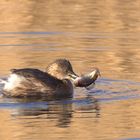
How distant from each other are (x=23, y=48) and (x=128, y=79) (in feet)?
10.6

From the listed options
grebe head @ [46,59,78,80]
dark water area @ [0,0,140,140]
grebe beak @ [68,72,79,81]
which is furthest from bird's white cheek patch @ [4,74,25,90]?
grebe beak @ [68,72,79,81]

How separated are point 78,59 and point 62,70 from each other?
7.39 ft

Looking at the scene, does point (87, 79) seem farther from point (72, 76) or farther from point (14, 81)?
point (14, 81)

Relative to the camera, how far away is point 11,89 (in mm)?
12703

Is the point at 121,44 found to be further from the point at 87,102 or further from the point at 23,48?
the point at 87,102

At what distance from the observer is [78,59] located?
15445 millimetres

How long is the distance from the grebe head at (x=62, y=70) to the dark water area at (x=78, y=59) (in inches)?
10.3

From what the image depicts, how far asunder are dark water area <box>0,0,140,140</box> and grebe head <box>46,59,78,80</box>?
0.26 m

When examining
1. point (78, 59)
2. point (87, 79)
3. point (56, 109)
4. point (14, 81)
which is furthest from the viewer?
point (78, 59)

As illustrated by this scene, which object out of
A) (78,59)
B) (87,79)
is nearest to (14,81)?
(87,79)

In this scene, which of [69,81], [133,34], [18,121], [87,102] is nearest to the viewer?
[18,121]

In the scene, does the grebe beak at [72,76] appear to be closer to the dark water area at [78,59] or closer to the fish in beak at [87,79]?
the fish in beak at [87,79]

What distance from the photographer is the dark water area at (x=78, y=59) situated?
35.4ft

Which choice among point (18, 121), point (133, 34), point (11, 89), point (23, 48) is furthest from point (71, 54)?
point (18, 121)
